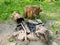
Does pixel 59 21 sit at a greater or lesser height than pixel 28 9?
lesser

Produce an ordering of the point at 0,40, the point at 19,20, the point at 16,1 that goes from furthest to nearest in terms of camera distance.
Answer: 1. the point at 16,1
2. the point at 19,20
3. the point at 0,40

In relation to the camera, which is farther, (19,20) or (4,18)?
(4,18)

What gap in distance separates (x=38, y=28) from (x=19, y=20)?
4.48 feet

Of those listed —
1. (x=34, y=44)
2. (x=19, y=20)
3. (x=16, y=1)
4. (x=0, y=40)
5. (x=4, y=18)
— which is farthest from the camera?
(x=16, y=1)

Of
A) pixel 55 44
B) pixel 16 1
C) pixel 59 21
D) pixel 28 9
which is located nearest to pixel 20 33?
pixel 55 44

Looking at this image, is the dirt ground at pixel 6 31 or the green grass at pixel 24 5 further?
the green grass at pixel 24 5

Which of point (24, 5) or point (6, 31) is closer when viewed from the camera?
point (6, 31)

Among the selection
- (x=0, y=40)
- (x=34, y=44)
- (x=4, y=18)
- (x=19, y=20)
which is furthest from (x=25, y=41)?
(x=4, y=18)

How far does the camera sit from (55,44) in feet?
20.4

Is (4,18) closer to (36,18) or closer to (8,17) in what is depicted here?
(8,17)

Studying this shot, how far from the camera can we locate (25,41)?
607cm

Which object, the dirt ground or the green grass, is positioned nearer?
the dirt ground

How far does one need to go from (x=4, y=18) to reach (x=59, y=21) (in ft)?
6.68

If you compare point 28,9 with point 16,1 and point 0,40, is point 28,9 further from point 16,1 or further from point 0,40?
point 16,1
